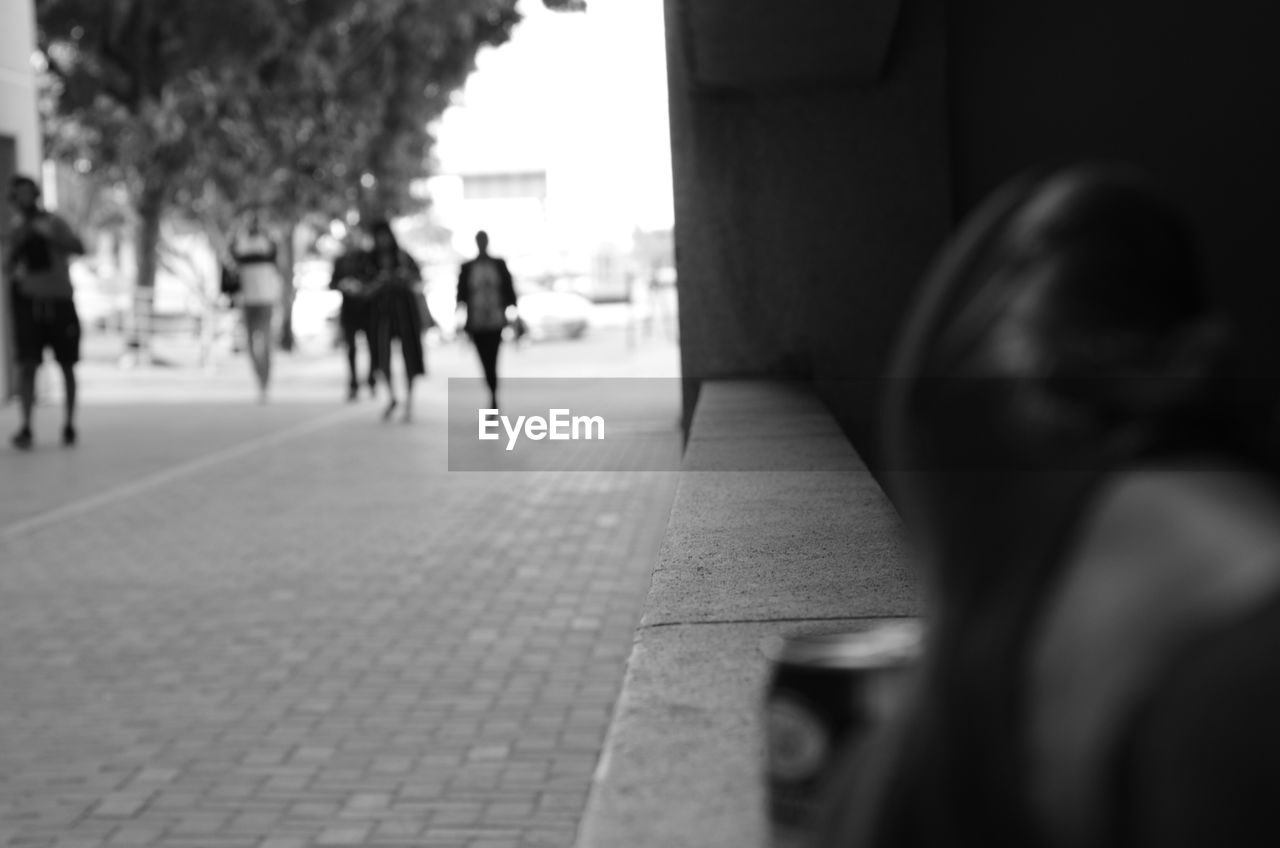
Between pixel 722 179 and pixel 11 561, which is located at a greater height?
pixel 722 179

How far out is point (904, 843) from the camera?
1.33 m

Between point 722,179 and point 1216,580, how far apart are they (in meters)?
10.4

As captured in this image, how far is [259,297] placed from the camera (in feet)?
63.6

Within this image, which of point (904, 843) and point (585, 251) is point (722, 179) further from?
point (585, 251)

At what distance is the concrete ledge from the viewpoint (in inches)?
94.3

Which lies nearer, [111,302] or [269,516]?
[269,516]

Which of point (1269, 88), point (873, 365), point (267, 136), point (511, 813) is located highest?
point (267, 136)

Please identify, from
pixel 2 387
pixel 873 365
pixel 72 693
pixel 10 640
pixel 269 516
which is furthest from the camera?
pixel 2 387

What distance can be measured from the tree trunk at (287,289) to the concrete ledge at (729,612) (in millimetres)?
25288

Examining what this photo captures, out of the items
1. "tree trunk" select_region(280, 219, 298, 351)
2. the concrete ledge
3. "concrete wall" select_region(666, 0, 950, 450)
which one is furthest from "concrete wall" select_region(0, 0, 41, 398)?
the concrete ledge

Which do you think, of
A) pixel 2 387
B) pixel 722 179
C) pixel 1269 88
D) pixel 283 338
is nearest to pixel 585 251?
pixel 283 338

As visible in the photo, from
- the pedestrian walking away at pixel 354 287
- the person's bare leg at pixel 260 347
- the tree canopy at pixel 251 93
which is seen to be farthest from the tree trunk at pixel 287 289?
the pedestrian walking away at pixel 354 287

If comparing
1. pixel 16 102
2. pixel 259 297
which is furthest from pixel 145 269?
pixel 259 297

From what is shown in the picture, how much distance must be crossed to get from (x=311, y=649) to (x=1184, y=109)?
3802 millimetres
